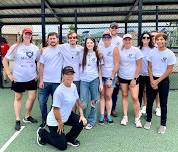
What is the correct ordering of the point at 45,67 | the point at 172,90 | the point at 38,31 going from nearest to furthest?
the point at 45,67 → the point at 172,90 → the point at 38,31

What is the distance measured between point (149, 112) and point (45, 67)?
2.15 meters

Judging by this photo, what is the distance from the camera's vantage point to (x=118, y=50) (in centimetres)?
606

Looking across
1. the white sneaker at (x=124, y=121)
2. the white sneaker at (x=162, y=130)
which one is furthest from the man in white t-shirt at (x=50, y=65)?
the white sneaker at (x=162, y=130)

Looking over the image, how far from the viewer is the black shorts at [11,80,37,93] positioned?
6117mm

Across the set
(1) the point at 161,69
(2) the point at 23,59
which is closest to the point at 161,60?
(1) the point at 161,69

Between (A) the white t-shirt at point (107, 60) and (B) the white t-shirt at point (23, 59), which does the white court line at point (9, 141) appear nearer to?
(B) the white t-shirt at point (23, 59)

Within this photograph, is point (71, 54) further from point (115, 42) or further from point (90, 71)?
point (115, 42)

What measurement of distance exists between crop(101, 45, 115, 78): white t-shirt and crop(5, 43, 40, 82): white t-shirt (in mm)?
1320

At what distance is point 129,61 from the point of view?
6.06 m

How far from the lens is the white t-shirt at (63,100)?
4.89m

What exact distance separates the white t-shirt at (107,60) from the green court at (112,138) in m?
1.05

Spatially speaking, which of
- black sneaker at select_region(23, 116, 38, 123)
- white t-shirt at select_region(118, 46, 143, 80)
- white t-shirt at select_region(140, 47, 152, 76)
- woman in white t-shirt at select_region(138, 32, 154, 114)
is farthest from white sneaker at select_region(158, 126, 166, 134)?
black sneaker at select_region(23, 116, 38, 123)

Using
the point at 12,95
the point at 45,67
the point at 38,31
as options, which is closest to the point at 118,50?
the point at 45,67

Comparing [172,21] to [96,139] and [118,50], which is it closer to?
[118,50]
